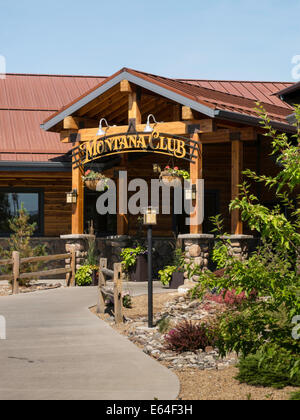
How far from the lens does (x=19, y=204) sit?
22.1m

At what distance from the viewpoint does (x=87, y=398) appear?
6773mm

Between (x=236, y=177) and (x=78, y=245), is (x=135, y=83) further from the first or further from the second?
(x=78, y=245)

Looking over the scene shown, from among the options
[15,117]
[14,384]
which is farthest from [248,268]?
[15,117]

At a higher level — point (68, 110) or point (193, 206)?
point (68, 110)

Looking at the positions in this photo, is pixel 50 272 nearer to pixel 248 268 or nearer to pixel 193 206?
pixel 193 206

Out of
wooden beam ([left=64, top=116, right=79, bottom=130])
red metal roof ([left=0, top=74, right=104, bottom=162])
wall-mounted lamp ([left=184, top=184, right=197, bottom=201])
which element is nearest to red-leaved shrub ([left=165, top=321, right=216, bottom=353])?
wall-mounted lamp ([left=184, top=184, right=197, bottom=201])

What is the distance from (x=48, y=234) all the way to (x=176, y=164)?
5013 mm

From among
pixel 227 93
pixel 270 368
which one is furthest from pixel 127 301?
pixel 227 93

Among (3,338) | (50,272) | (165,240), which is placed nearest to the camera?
(3,338)

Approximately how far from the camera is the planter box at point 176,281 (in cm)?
1627

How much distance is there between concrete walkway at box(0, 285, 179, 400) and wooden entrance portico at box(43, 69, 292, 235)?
5.53 metres

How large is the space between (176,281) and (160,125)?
4.13 m

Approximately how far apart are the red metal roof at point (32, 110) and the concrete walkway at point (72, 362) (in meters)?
8.57

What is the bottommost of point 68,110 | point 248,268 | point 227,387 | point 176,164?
point 227,387
